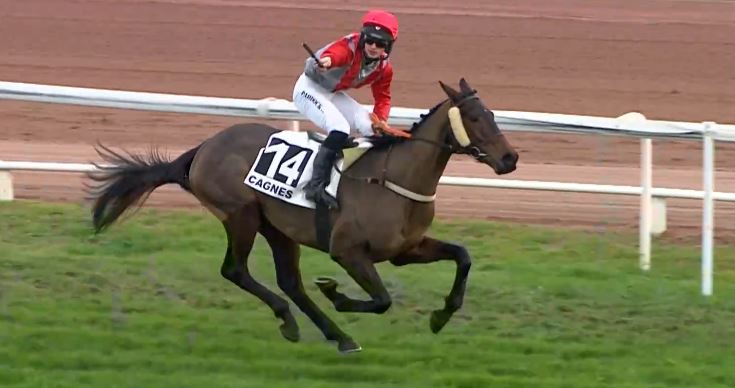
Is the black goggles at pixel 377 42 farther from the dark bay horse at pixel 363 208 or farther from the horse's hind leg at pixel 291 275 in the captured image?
the horse's hind leg at pixel 291 275

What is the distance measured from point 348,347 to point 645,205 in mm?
2391

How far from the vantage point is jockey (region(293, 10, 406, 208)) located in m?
6.40

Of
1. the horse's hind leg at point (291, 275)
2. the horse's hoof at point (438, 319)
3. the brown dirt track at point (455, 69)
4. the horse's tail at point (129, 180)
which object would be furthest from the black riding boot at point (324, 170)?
the brown dirt track at point (455, 69)

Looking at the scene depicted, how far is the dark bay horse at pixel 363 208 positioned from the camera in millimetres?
6184

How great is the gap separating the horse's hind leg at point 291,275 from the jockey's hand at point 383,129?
80 centimetres

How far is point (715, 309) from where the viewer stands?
707cm

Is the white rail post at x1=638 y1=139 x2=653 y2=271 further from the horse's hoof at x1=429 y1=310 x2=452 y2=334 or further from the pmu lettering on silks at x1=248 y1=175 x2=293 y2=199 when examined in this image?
the pmu lettering on silks at x1=248 y1=175 x2=293 y2=199

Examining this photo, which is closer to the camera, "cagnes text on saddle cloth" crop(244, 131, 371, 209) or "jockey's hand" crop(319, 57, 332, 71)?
"jockey's hand" crop(319, 57, 332, 71)

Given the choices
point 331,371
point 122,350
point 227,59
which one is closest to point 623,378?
point 331,371

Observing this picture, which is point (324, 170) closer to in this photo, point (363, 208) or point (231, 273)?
point (363, 208)

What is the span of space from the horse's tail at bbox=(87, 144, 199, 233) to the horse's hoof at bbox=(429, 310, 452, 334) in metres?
1.59

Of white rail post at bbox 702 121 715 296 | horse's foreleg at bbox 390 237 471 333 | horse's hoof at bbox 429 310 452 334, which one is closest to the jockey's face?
horse's foreleg at bbox 390 237 471 333

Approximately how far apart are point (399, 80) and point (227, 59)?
2.47 metres

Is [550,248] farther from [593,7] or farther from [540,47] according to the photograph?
[593,7]
